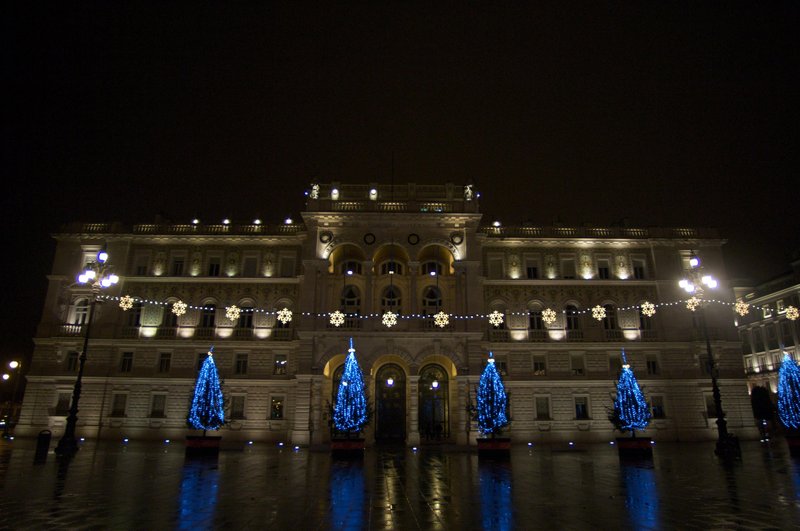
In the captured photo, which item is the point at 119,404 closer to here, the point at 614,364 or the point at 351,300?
the point at 351,300

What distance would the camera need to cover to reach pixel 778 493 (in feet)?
→ 43.7

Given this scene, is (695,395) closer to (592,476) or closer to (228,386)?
(592,476)

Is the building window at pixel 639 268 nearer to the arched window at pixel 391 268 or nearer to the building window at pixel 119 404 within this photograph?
the arched window at pixel 391 268

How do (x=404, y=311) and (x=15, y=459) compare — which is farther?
(x=404, y=311)

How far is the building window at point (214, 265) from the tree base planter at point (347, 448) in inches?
873

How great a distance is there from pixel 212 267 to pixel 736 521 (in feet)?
128

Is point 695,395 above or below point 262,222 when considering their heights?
below

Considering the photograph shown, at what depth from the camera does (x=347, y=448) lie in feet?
79.6

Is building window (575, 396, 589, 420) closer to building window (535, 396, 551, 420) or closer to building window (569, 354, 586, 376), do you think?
building window (569, 354, 586, 376)

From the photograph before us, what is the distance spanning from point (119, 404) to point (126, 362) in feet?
10.5

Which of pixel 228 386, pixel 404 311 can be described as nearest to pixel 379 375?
pixel 404 311

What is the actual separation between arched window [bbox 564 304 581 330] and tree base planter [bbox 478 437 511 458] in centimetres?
1851

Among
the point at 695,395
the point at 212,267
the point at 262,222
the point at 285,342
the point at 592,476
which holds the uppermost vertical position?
the point at 262,222

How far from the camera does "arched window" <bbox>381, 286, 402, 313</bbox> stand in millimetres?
38531
